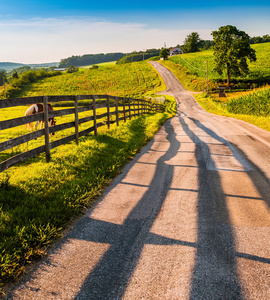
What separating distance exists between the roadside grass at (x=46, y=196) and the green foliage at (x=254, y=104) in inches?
683

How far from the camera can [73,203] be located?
13.7 ft

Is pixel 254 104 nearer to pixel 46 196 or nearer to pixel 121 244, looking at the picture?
pixel 46 196

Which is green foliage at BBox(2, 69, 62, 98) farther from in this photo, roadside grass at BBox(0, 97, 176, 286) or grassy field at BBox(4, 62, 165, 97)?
roadside grass at BBox(0, 97, 176, 286)

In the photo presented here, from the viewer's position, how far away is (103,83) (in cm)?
7250

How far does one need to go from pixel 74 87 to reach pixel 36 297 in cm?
7266

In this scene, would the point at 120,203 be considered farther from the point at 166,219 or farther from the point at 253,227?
the point at 253,227

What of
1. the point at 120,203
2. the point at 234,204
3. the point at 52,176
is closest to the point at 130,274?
the point at 120,203

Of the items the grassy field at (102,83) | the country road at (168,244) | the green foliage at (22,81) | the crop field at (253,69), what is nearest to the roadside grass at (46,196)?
the country road at (168,244)

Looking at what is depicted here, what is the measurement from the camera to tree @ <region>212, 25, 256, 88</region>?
51.9 meters

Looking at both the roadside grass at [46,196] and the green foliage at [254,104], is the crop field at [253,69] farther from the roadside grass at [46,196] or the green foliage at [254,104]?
the roadside grass at [46,196]

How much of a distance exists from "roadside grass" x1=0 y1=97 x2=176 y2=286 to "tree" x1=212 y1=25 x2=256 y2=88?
172 ft

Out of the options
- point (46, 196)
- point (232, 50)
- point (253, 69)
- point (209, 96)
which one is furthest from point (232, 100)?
point (253, 69)

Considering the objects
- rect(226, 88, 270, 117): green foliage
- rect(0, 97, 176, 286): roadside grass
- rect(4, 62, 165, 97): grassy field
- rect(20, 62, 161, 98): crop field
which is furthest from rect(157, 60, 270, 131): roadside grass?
rect(0, 97, 176, 286): roadside grass

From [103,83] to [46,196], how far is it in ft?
235
